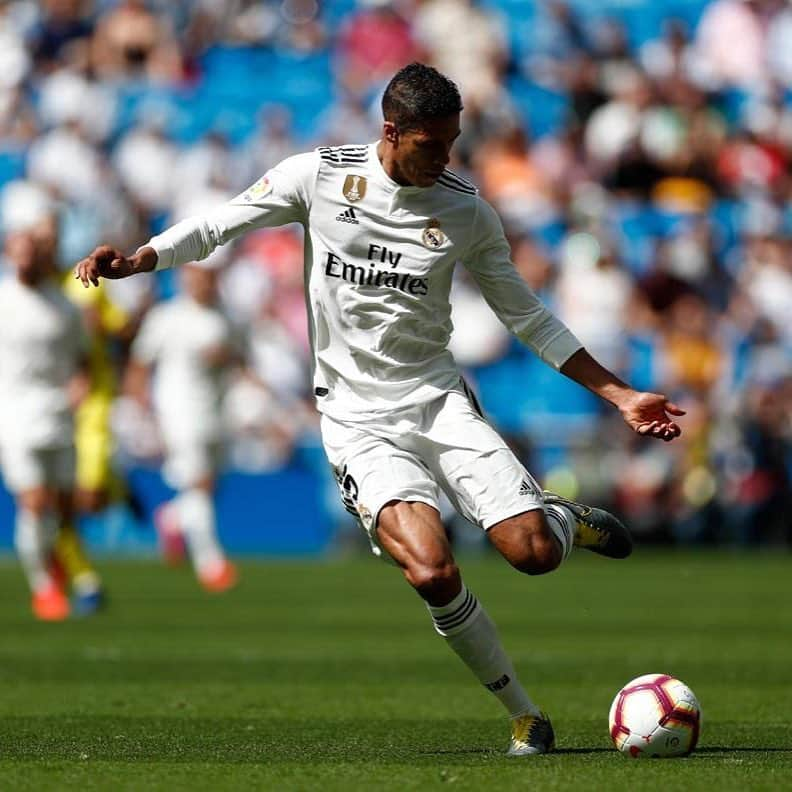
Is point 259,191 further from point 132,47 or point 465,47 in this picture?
point 132,47

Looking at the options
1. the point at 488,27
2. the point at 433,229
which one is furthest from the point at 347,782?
the point at 488,27

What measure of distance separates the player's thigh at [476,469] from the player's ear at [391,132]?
39.5 inches

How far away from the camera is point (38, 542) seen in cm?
1391

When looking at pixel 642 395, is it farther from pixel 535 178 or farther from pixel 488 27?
pixel 488 27

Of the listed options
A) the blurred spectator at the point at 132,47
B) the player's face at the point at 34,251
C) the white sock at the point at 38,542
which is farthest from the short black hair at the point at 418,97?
the blurred spectator at the point at 132,47

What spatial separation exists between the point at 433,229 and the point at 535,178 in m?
15.5

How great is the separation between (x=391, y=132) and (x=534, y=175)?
51.4ft

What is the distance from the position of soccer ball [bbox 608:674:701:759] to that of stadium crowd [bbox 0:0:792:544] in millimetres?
10865

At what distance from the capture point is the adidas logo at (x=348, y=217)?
24.1ft

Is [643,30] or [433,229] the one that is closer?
[433,229]

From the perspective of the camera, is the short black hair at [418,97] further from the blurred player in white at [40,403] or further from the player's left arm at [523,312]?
the blurred player in white at [40,403]

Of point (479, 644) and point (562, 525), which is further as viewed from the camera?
point (562, 525)

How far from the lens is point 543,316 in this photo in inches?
295

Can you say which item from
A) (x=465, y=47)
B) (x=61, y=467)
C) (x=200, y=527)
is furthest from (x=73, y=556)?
(x=465, y=47)
